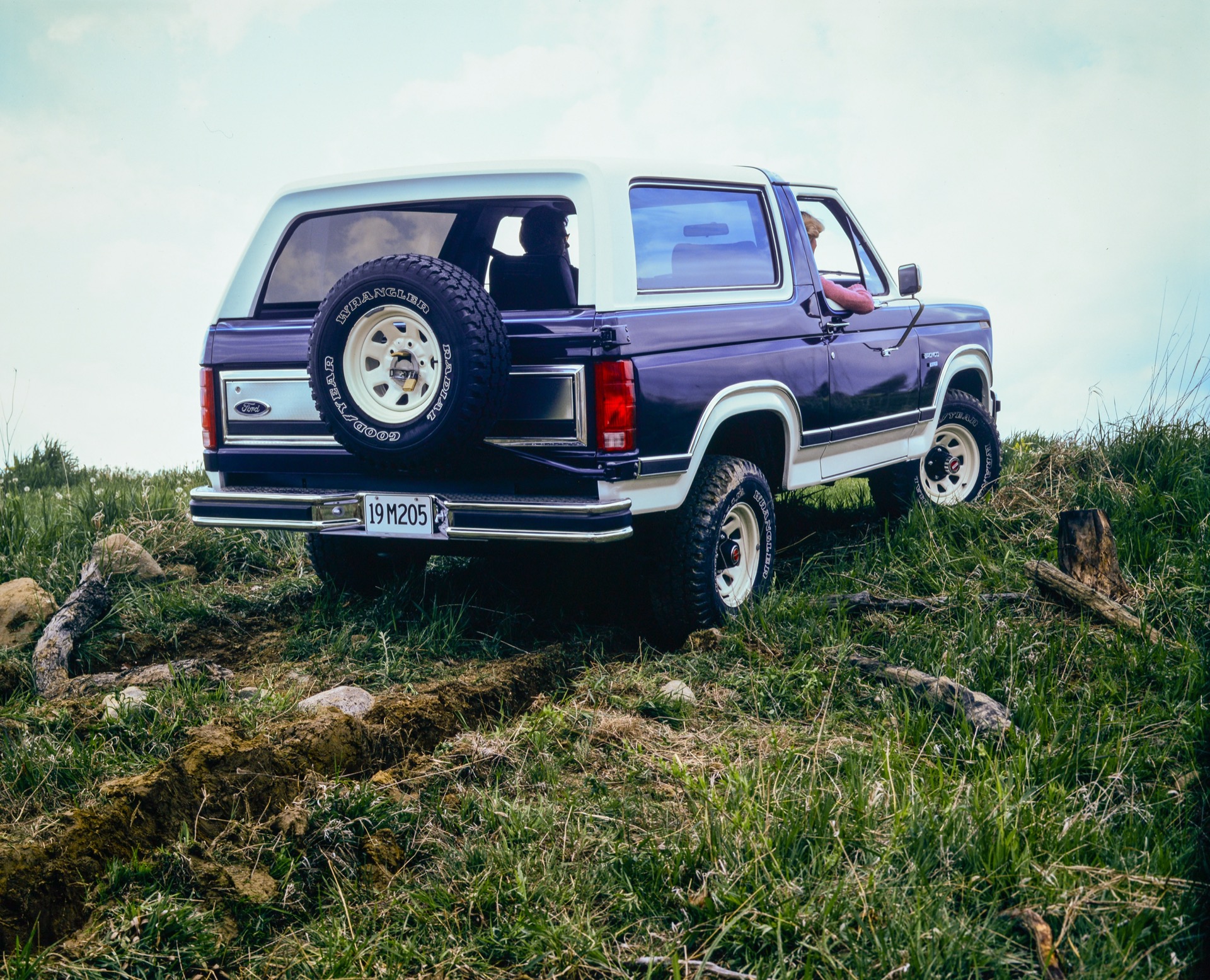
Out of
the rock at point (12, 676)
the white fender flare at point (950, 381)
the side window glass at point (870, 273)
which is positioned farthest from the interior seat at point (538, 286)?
the white fender flare at point (950, 381)

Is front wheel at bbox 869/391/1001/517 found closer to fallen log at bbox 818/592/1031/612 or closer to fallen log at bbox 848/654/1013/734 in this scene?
fallen log at bbox 818/592/1031/612

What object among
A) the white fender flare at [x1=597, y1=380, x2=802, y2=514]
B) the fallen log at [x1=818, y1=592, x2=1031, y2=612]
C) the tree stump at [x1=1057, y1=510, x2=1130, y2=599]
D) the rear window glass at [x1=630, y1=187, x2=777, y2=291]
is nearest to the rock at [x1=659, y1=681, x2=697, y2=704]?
the white fender flare at [x1=597, y1=380, x2=802, y2=514]

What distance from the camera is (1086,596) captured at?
15.5 feet

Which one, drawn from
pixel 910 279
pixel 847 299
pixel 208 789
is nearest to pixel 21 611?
pixel 208 789

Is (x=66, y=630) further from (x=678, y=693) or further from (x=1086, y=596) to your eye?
(x=1086, y=596)

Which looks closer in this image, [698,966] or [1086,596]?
[698,966]

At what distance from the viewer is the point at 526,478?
4.55 metres

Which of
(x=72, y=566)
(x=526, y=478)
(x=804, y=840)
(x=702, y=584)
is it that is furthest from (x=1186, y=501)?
(x=72, y=566)

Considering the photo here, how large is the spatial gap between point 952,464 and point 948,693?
396 centimetres

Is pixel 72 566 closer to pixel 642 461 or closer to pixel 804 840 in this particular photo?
pixel 642 461

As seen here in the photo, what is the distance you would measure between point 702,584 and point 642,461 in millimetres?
714

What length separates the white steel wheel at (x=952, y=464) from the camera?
7.45 meters

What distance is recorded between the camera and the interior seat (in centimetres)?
510

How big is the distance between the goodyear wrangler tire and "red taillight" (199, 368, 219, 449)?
94 cm
